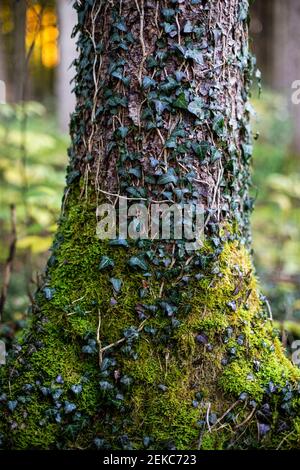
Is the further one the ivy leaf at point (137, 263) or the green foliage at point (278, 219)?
the green foliage at point (278, 219)

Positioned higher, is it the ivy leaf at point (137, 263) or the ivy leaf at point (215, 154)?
the ivy leaf at point (215, 154)

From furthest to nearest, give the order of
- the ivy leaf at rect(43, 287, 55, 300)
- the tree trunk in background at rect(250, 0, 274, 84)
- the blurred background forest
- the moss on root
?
the tree trunk in background at rect(250, 0, 274, 84), the blurred background forest, the ivy leaf at rect(43, 287, 55, 300), the moss on root

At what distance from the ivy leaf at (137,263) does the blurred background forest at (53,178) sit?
795 mm

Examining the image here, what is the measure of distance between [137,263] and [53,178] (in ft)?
11.6

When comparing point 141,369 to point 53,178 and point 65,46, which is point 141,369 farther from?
point 65,46

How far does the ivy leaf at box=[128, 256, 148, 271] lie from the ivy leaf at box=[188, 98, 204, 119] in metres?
0.87

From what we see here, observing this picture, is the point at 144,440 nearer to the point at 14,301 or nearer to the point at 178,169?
the point at 178,169

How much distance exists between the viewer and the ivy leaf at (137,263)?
2432 mm

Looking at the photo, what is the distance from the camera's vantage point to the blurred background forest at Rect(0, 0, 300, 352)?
4559mm

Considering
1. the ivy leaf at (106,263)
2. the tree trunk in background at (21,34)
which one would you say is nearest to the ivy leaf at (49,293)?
the ivy leaf at (106,263)

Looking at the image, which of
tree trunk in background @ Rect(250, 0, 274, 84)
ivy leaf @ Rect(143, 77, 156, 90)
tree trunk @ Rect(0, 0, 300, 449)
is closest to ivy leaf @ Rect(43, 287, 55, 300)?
tree trunk @ Rect(0, 0, 300, 449)

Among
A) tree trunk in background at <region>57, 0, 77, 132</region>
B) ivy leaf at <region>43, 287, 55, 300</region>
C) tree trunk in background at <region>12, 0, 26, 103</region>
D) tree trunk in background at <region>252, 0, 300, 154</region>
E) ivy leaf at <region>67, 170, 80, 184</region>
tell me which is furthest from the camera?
tree trunk in background at <region>252, 0, 300, 154</region>

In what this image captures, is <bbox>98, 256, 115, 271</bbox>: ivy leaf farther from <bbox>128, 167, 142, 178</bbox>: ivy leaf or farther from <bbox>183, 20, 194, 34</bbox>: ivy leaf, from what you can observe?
<bbox>183, 20, 194, 34</bbox>: ivy leaf

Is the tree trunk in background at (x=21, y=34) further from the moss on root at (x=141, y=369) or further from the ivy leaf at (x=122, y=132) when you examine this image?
the moss on root at (x=141, y=369)
